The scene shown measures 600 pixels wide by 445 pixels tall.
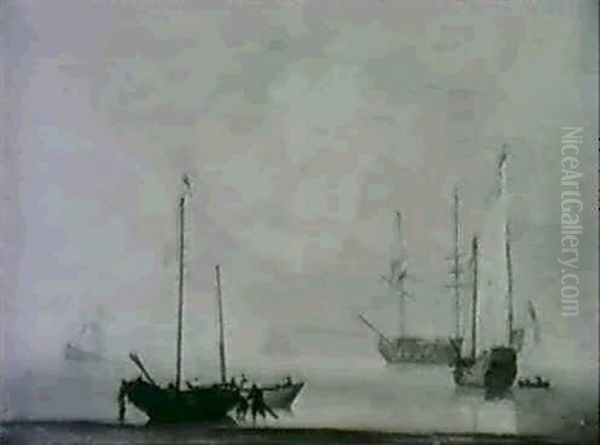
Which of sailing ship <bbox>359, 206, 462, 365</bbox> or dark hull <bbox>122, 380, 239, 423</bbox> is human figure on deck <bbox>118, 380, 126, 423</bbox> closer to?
dark hull <bbox>122, 380, 239, 423</bbox>

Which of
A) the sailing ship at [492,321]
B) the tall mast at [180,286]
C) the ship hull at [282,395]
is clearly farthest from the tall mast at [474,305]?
the tall mast at [180,286]

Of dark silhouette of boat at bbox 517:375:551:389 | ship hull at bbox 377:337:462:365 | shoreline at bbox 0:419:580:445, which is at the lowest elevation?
shoreline at bbox 0:419:580:445

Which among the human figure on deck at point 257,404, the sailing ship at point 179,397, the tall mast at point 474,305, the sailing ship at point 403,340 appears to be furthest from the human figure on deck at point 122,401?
the tall mast at point 474,305

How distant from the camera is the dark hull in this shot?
0.99 m

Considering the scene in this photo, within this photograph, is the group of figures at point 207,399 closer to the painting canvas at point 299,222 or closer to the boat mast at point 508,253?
the painting canvas at point 299,222

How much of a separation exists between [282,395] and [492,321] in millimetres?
218

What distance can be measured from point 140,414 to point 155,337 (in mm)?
74

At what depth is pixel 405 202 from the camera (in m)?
1.04

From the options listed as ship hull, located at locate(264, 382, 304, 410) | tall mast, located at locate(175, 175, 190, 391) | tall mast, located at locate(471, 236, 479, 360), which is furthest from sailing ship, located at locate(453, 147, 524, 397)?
tall mast, located at locate(175, 175, 190, 391)

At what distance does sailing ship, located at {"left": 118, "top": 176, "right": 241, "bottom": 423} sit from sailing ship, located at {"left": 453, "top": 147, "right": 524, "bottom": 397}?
226 mm

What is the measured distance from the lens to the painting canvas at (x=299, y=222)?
3.29ft

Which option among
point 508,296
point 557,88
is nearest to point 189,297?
point 508,296

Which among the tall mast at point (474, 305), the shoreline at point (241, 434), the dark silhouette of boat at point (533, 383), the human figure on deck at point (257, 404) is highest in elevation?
the tall mast at point (474, 305)

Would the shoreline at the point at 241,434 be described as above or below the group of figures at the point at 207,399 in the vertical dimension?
below
